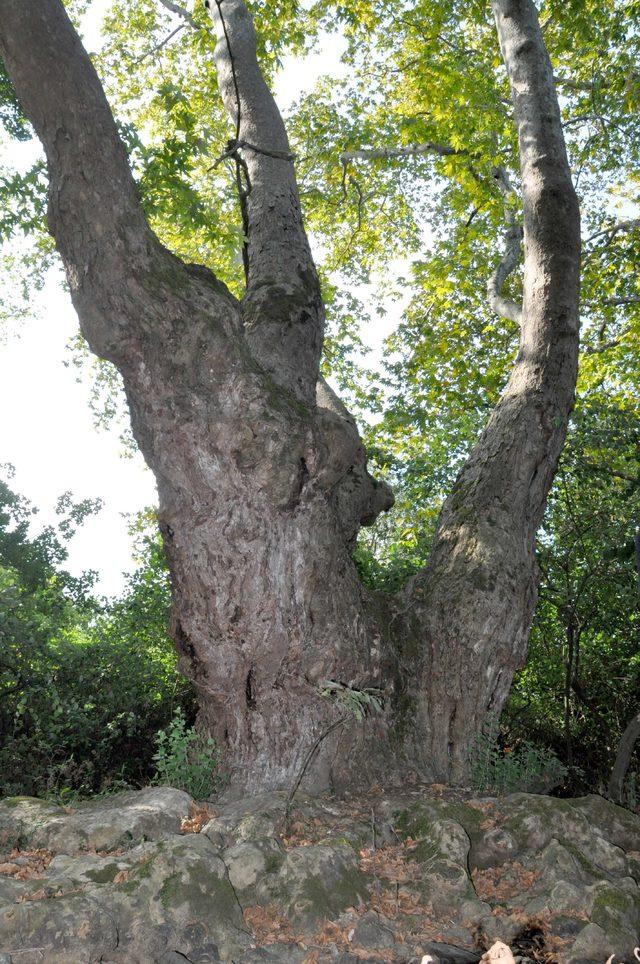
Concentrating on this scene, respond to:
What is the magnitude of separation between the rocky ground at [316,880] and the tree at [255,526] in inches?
24.4

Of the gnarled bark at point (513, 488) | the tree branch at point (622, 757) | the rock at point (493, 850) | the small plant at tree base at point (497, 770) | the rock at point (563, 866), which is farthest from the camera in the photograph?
the tree branch at point (622, 757)

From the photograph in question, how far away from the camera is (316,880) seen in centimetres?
273

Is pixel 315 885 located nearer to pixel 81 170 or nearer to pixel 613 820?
pixel 613 820

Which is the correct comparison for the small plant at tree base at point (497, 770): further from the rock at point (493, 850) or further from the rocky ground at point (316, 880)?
the rock at point (493, 850)

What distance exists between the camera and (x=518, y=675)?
7320 millimetres

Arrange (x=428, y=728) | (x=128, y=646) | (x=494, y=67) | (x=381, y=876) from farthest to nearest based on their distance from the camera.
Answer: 1. (x=494, y=67)
2. (x=128, y=646)
3. (x=428, y=728)
4. (x=381, y=876)

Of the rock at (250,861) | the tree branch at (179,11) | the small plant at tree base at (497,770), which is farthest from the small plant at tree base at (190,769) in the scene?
the tree branch at (179,11)

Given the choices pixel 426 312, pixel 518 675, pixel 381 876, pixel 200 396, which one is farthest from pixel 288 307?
pixel 426 312

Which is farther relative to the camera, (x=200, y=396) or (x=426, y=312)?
(x=426, y=312)

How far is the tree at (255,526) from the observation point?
3736mm

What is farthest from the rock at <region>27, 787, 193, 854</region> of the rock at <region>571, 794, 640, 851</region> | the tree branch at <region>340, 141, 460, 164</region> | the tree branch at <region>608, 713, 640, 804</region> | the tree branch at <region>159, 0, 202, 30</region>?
the tree branch at <region>159, 0, 202, 30</region>

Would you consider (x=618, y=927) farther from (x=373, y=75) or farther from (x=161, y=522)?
(x=373, y=75)

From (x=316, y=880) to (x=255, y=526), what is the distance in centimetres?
181

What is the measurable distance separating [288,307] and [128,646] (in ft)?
11.1
